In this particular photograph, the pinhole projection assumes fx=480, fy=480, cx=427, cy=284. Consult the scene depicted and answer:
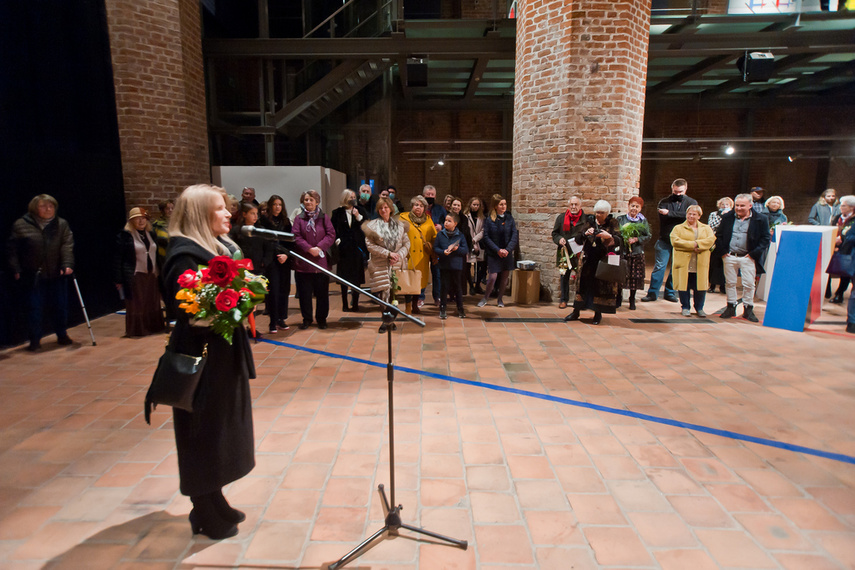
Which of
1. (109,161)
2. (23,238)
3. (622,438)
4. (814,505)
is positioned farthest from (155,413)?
(109,161)

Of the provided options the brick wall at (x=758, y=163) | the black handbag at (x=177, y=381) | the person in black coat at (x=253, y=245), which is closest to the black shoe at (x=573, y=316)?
the person in black coat at (x=253, y=245)

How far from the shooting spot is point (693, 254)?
6371mm

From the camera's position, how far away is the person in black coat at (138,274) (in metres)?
5.61

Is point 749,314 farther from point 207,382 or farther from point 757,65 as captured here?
point 207,382

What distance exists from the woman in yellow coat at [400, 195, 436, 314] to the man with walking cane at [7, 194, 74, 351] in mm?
3817

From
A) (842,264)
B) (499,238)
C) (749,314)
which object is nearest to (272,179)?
(499,238)

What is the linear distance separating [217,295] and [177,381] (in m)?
0.40

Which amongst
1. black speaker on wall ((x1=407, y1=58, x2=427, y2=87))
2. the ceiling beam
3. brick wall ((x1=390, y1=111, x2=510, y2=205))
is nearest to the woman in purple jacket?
black speaker on wall ((x1=407, y1=58, x2=427, y2=87))

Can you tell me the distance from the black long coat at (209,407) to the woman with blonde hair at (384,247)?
352 cm

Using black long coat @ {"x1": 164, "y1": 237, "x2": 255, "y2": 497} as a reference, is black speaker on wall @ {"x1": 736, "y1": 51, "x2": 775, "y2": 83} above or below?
above

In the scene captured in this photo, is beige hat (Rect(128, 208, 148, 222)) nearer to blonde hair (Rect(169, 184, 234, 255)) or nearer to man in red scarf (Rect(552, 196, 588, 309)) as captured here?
blonde hair (Rect(169, 184, 234, 255))

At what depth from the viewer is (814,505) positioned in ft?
8.35

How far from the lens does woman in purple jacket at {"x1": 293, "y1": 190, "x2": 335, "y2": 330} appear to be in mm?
5785

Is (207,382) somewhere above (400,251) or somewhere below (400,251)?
below
